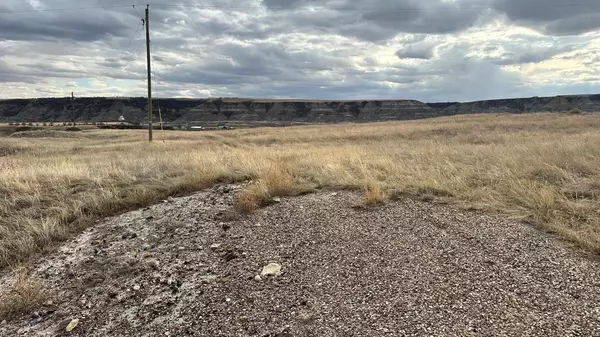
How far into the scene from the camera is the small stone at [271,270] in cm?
439

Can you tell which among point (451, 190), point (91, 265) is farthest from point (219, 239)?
point (451, 190)

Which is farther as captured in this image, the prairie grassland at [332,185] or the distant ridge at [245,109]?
the distant ridge at [245,109]

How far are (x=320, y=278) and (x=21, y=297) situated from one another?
3.29 m

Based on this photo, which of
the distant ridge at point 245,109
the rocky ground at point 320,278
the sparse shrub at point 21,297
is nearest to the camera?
the rocky ground at point 320,278

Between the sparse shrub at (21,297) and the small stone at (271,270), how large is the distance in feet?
8.03

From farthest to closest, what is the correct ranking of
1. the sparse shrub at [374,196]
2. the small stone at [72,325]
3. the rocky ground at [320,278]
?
the sparse shrub at [374,196]
the small stone at [72,325]
the rocky ground at [320,278]

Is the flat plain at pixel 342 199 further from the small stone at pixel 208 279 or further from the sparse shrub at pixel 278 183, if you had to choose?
the small stone at pixel 208 279

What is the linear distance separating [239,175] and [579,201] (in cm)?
630

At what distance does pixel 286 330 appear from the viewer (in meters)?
3.35

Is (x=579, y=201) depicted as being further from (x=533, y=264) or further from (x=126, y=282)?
(x=126, y=282)

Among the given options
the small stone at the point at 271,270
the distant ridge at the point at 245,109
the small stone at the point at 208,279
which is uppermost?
the distant ridge at the point at 245,109

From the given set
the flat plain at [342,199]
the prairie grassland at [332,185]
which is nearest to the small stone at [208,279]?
the flat plain at [342,199]

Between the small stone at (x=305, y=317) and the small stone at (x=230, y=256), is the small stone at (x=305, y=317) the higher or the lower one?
the lower one

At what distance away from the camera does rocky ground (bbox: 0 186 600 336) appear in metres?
3.37
